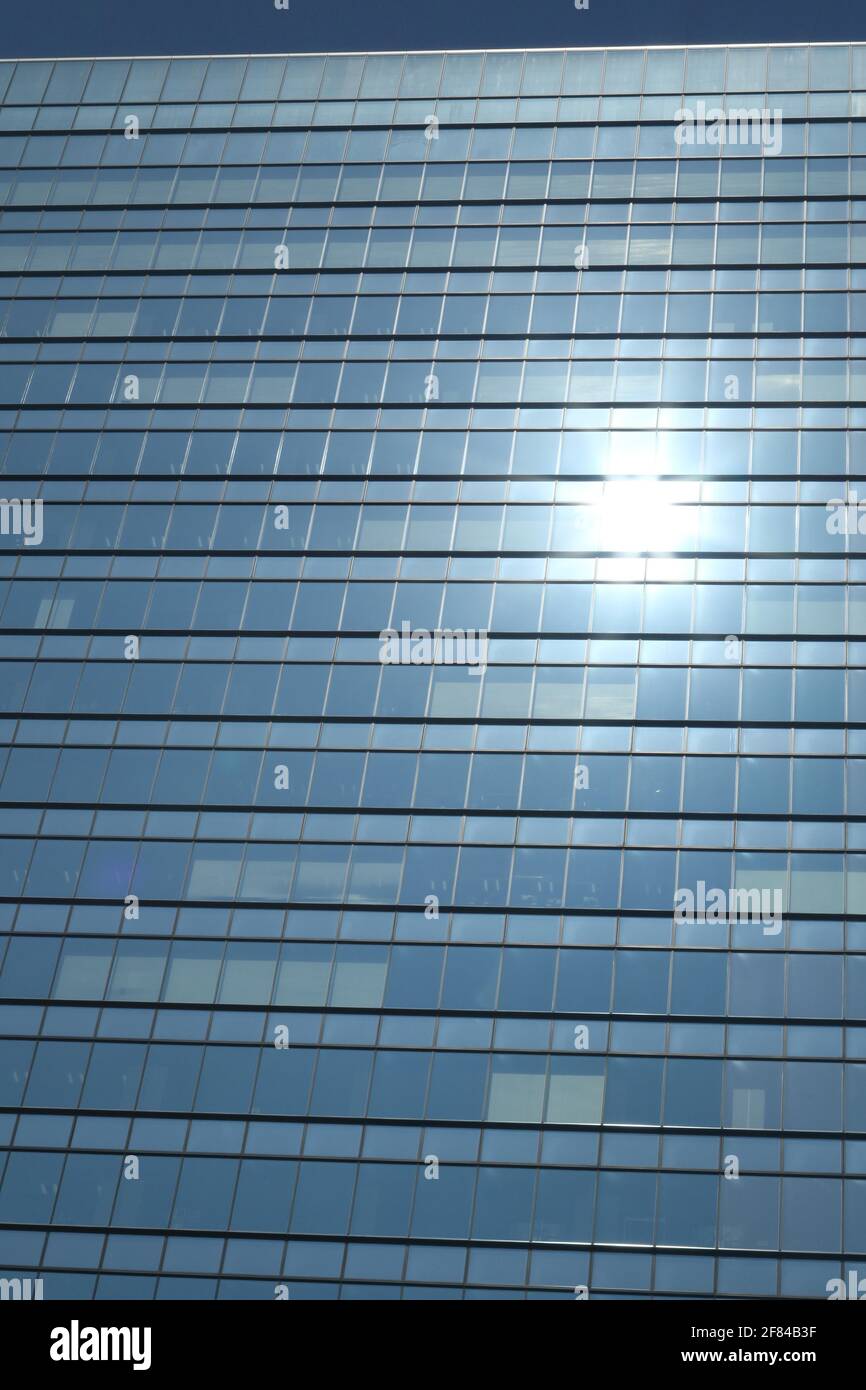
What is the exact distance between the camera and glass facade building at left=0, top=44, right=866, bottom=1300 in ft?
154

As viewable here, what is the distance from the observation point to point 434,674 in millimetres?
56312

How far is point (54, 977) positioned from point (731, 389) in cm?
3114

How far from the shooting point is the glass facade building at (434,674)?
154 feet

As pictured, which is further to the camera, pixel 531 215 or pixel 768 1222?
pixel 531 215

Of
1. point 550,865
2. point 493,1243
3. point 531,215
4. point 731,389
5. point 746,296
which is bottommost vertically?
point 493,1243

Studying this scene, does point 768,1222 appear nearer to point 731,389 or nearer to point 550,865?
point 550,865

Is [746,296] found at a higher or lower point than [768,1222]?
higher

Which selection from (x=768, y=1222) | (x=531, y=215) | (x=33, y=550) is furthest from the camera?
(x=531, y=215)

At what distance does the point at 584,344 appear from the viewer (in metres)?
63.6

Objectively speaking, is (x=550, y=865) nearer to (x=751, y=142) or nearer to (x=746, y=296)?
(x=746, y=296)

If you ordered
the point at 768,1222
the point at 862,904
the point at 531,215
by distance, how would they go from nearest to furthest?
the point at 768,1222
the point at 862,904
the point at 531,215
